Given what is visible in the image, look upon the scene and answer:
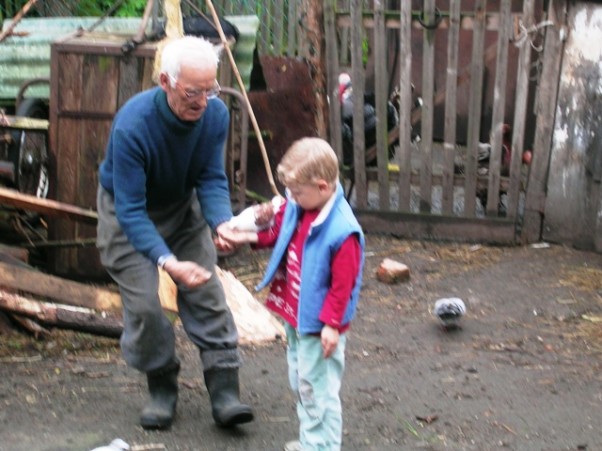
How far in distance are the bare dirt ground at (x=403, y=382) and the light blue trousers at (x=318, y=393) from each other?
0.47 m

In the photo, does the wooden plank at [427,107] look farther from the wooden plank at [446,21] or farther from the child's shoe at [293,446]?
the child's shoe at [293,446]

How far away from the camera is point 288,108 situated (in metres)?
8.56

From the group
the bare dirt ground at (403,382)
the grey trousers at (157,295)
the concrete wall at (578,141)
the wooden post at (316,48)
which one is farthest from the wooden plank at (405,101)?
the grey trousers at (157,295)

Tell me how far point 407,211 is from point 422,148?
0.56m

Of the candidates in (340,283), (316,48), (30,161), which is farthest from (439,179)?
(340,283)

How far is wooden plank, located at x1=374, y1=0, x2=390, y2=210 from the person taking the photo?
8.26m

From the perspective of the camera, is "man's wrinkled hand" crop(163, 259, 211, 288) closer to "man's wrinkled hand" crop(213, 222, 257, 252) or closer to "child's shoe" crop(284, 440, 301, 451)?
"man's wrinkled hand" crop(213, 222, 257, 252)

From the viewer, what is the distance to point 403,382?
212 inches

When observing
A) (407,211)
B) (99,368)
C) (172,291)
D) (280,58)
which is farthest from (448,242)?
(99,368)

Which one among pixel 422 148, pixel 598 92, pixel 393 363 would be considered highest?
pixel 598 92

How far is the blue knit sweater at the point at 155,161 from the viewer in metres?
4.16

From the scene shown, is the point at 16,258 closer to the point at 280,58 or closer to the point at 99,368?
the point at 99,368

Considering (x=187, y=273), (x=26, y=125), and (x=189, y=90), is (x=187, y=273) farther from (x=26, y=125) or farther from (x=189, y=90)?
(x=26, y=125)

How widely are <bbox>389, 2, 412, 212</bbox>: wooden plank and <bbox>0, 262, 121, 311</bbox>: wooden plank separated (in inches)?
122
